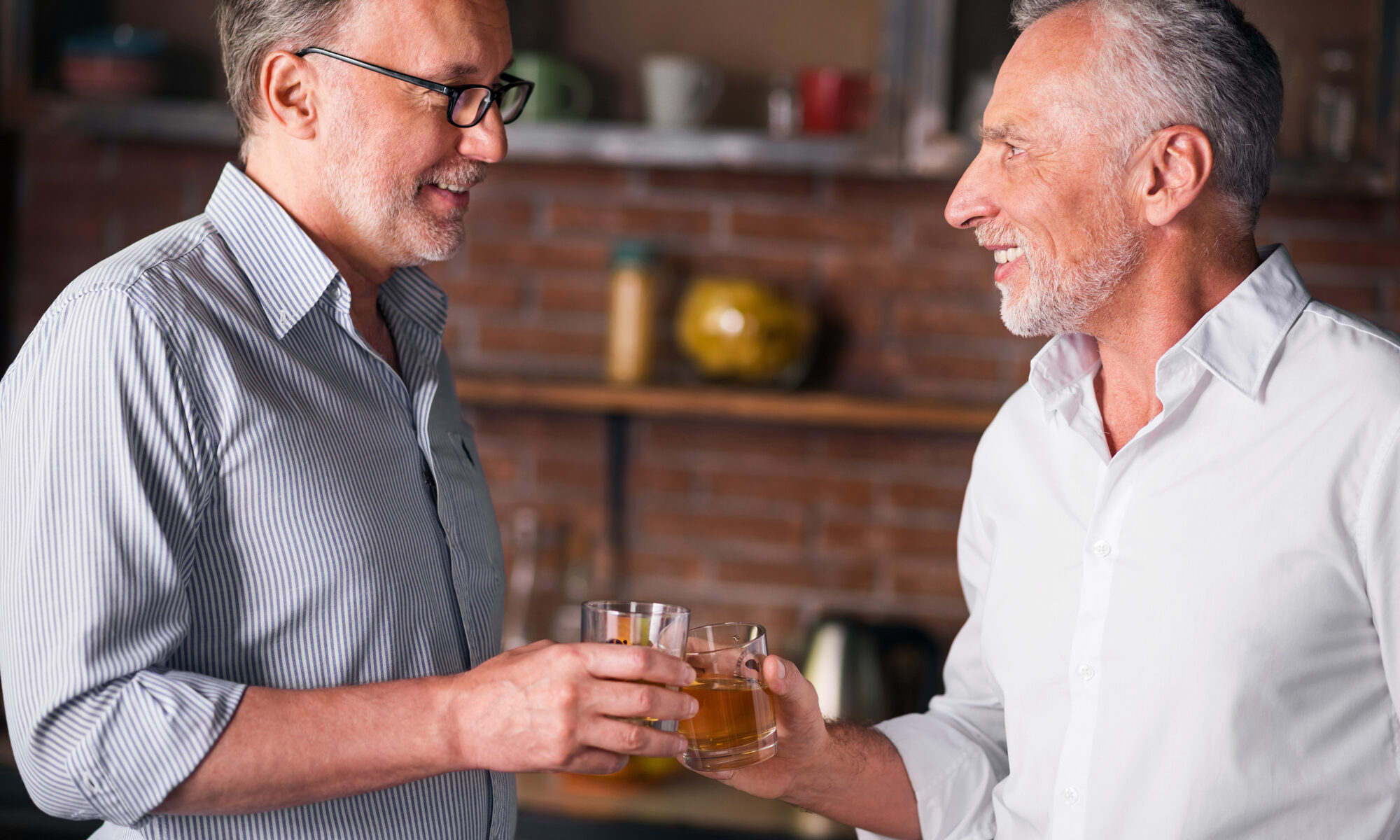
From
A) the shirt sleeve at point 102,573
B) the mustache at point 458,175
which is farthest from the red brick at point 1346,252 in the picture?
the shirt sleeve at point 102,573

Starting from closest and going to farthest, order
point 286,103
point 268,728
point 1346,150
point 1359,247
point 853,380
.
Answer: point 268,728, point 286,103, point 1346,150, point 1359,247, point 853,380

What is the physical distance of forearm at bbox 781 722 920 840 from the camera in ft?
4.36

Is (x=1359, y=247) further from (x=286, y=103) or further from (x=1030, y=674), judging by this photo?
(x=286, y=103)

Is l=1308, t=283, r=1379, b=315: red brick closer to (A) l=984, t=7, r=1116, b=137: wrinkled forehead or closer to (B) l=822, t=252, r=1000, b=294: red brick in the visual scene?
(B) l=822, t=252, r=1000, b=294: red brick

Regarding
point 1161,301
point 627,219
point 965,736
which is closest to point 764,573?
point 627,219

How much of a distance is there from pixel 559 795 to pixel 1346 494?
63.7 inches

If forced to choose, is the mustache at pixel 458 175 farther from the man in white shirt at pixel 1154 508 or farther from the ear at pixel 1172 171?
the ear at pixel 1172 171

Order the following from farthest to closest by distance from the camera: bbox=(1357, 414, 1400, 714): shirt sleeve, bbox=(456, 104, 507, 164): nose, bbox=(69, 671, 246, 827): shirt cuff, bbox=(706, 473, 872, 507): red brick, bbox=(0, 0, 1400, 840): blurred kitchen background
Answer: bbox=(706, 473, 872, 507): red brick, bbox=(0, 0, 1400, 840): blurred kitchen background, bbox=(456, 104, 507, 164): nose, bbox=(1357, 414, 1400, 714): shirt sleeve, bbox=(69, 671, 246, 827): shirt cuff

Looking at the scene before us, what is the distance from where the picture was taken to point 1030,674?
1.27 metres

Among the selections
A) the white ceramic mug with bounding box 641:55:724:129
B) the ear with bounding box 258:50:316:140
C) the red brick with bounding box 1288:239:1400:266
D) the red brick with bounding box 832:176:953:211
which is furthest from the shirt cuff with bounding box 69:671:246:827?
the red brick with bounding box 1288:239:1400:266

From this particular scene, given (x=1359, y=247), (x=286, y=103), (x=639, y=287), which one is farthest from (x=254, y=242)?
(x=1359, y=247)

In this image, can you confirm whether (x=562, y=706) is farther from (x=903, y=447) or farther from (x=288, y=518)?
(x=903, y=447)

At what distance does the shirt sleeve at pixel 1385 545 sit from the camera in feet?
3.49

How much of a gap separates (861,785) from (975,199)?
64cm
